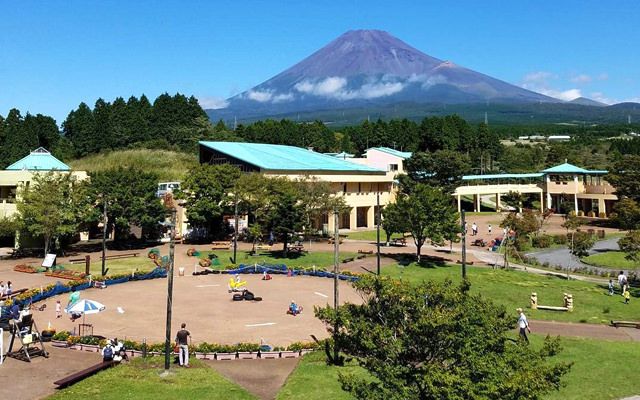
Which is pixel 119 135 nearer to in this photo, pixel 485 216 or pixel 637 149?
pixel 485 216

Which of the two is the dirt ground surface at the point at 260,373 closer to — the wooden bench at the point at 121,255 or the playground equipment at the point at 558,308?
the playground equipment at the point at 558,308

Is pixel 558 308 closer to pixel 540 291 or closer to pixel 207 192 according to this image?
pixel 540 291

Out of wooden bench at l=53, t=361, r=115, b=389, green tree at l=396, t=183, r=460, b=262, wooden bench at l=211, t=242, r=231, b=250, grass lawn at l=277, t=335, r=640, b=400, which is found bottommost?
grass lawn at l=277, t=335, r=640, b=400

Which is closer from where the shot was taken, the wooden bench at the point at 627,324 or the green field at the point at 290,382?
the green field at the point at 290,382

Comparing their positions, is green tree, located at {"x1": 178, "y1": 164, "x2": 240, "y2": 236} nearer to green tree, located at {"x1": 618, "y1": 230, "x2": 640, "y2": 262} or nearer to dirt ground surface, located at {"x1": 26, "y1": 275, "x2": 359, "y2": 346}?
dirt ground surface, located at {"x1": 26, "y1": 275, "x2": 359, "y2": 346}

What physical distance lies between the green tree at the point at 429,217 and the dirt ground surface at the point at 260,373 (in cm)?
2089

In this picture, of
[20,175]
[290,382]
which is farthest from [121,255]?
[290,382]

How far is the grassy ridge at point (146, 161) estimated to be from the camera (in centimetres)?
7881

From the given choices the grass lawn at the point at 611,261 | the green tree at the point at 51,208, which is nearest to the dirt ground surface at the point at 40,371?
the green tree at the point at 51,208

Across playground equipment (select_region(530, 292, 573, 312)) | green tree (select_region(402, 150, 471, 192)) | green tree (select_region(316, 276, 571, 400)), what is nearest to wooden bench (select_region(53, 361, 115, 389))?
green tree (select_region(316, 276, 571, 400))

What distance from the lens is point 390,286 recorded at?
11.9 metres

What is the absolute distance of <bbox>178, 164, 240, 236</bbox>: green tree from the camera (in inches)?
1874

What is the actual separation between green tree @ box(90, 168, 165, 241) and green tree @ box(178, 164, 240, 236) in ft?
9.12

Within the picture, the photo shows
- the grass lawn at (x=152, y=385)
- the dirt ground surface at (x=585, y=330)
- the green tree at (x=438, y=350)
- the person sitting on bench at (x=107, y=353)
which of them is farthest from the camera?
the dirt ground surface at (x=585, y=330)
